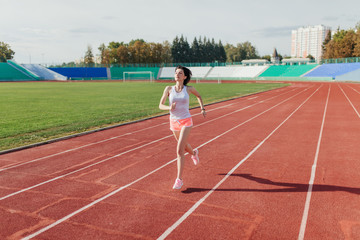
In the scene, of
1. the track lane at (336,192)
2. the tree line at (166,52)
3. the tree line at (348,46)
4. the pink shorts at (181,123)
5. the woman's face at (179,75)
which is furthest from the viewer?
the tree line at (166,52)

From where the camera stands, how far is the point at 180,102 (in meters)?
5.24

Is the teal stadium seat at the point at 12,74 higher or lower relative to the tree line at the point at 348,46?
lower

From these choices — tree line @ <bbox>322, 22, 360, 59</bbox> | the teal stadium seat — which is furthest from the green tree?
tree line @ <bbox>322, 22, 360, 59</bbox>

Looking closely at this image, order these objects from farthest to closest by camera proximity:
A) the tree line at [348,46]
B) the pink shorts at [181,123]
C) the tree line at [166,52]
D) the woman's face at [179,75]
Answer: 1. the tree line at [166,52]
2. the tree line at [348,46]
3. the pink shorts at [181,123]
4. the woman's face at [179,75]

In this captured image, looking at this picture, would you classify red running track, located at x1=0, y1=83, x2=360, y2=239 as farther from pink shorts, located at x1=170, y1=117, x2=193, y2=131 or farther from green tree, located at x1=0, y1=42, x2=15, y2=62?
green tree, located at x1=0, y1=42, x2=15, y2=62

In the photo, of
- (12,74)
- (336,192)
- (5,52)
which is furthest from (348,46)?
(5,52)

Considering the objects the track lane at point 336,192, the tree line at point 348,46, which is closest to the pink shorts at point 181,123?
the track lane at point 336,192

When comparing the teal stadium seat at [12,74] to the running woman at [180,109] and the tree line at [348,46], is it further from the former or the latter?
the tree line at [348,46]

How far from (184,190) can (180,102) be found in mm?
1695

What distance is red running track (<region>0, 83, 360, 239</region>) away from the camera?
13.1ft

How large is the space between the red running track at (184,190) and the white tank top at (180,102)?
4.72ft

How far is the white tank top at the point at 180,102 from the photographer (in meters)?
5.22

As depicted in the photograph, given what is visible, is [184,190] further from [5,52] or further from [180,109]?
[5,52]

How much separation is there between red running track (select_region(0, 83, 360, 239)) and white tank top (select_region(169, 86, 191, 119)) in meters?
1.44
